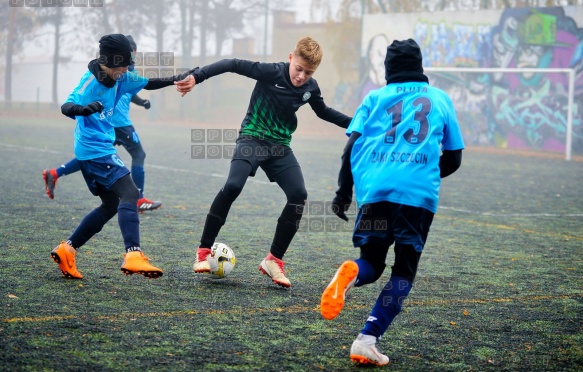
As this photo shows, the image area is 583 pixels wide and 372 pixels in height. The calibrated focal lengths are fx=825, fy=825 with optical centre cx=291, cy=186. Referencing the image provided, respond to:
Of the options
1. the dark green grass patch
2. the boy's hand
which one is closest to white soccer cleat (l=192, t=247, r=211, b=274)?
the dark green grass patch

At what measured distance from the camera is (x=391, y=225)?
4.25 m

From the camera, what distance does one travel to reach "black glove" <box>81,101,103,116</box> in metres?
5.38

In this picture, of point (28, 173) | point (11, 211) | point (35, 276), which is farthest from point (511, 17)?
point (35, 276)

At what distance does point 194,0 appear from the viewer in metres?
51.5

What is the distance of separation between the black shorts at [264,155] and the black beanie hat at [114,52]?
3.35ft

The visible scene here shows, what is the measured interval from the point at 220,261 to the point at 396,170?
2.14 metres

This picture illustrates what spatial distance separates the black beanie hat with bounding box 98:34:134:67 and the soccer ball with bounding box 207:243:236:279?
1.47 metres

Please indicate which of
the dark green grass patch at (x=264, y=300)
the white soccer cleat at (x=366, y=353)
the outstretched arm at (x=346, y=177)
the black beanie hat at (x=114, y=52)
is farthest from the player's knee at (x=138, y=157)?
the white soccer cleat at (x=366, y=353)

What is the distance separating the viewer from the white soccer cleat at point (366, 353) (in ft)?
13.2

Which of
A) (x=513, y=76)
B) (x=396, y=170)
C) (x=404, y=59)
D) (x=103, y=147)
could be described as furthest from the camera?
(x=513, y=76)

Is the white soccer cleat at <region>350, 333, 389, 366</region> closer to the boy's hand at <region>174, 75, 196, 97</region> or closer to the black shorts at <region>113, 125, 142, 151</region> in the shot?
the boy's hand at <region>174, 75, 196, 97</region>

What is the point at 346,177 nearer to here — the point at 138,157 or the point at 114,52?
the point at 114,52

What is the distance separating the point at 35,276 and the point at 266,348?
2.29 metres

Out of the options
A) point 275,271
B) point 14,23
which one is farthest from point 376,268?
point 14,23
